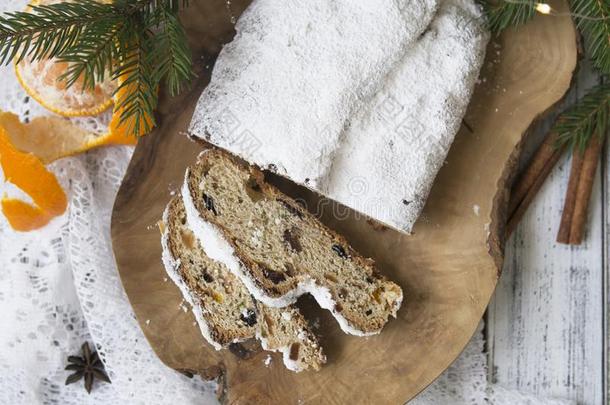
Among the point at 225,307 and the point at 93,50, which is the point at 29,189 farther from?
the point at 225,307

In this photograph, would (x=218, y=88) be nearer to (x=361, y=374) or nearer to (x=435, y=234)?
(x=435, y=234)

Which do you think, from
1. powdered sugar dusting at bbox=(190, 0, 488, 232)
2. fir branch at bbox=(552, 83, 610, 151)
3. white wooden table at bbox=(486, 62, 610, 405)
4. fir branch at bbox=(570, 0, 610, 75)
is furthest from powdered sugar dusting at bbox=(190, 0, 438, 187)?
white wooden table at bbox=(486, 62, 610, 405)

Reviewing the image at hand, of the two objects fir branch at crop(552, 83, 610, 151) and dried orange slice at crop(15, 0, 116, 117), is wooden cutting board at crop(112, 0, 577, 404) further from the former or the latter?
dried orange slice at crop(15, 0, 116, 117)

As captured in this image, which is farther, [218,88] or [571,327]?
[571,327]

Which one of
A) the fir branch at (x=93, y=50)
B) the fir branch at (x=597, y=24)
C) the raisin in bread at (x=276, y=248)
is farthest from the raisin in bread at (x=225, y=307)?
the fir branch at (x=597, y=24)

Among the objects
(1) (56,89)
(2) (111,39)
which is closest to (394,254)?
(2) (111,39)

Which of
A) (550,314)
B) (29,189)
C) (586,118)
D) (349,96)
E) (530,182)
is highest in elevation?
(586,118)

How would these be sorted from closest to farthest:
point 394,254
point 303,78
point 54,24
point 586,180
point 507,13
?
point 54,24, point 303,78, point 507,13, point 394,254, point 586,180

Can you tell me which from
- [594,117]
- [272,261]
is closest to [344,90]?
[272,261]

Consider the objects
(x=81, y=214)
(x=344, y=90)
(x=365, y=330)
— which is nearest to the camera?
(x=344, y=90)
